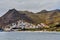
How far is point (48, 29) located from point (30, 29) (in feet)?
47.7

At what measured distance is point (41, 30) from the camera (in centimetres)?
17762

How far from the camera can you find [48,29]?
16975cm

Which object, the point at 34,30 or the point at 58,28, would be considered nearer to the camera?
the point at 58,28

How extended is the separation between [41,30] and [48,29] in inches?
364

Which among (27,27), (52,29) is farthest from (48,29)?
(27,27)

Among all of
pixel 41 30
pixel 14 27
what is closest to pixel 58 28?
pixel 41 30

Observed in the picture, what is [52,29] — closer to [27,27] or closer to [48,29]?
[48,29]

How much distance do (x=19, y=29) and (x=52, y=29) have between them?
29268 millimetres

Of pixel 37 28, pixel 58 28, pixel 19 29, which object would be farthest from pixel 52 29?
pixel 19 29

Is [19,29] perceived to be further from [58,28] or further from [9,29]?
[58,28]

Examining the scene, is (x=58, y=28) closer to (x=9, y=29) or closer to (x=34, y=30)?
(x=34, y=30)

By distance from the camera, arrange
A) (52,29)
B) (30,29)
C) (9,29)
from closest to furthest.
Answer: (52,29), (30,29), (9,29)

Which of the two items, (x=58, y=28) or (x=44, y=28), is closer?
(x=58, y=28)

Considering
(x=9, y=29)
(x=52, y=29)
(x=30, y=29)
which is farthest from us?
(x=9, y=29)
